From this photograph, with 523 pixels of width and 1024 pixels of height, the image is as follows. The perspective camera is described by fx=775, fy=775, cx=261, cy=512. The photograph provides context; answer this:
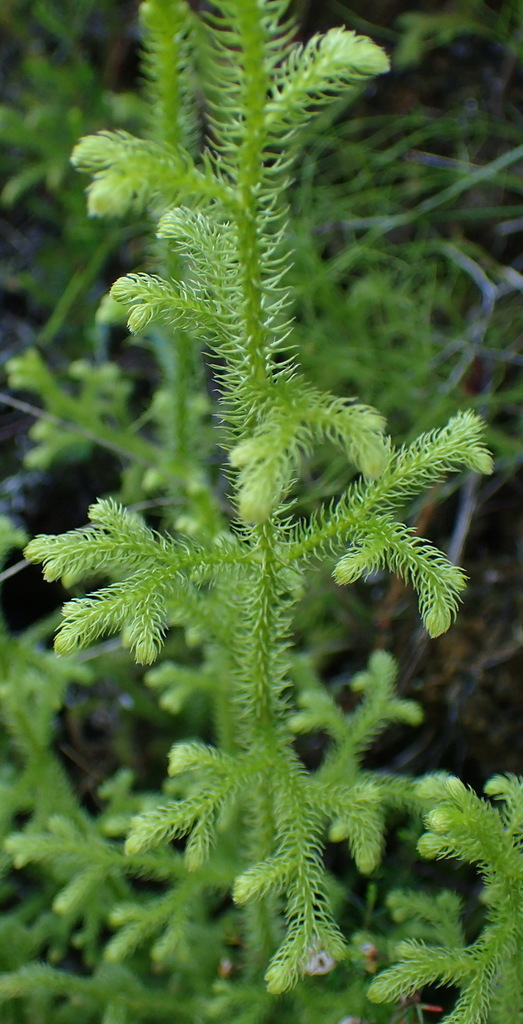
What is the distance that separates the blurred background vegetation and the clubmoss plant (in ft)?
1.28

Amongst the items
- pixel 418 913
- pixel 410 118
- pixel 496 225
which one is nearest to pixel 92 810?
pixel 418 913

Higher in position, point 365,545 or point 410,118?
point 410,118

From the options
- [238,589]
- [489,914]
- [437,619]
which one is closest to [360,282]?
[238,589]

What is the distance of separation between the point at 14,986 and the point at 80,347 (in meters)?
1.73

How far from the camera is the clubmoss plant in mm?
771

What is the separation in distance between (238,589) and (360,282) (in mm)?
1369

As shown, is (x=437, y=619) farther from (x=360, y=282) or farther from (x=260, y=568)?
(x=360, y=282)

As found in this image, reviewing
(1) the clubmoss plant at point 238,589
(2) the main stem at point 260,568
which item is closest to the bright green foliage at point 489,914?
(1) the clubmoss plant at point 238,589

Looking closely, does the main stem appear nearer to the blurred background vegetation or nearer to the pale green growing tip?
the pale green growing tip

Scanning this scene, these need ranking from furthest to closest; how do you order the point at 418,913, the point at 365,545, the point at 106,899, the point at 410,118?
the point at 410,118 < the point at 106,899 < the point at 418,913 < the point at 365,545

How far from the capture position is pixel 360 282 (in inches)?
86.0

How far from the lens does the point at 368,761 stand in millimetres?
1792

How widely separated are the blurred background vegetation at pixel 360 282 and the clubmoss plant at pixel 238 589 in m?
0.39

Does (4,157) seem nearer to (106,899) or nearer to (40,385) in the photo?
(40,385)
